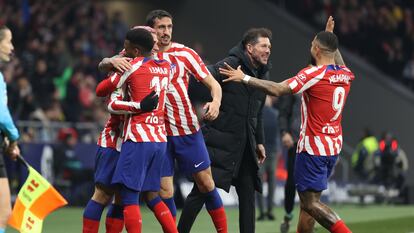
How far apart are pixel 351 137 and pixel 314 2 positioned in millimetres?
4545

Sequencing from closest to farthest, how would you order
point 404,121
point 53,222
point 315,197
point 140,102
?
1. point 140,102
2. point 315,197
3. point 53,222
4. point 404,121

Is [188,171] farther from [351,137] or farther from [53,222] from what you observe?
[351,137]

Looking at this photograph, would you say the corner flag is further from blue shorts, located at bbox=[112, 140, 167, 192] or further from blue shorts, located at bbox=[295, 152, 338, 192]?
blue shorts, located at bbox=[295, 152, 338, 192]

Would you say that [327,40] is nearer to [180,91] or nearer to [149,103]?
[180,91]

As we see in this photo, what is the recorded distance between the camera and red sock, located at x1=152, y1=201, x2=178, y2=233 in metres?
10.9

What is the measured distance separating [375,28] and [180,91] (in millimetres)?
22320

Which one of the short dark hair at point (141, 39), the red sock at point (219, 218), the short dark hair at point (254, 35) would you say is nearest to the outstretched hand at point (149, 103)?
the short dark hair at point (141, 39)

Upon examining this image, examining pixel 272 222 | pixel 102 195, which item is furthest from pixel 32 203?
pixel 272 222

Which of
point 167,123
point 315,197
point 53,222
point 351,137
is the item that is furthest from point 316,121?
point 351,137

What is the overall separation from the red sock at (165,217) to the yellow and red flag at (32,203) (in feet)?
3.89

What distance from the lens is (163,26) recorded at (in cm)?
1155

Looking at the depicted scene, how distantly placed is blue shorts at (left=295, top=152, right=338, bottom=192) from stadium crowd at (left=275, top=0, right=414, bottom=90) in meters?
21.7

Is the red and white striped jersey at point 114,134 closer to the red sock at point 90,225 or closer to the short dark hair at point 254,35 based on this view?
the red sock at point 90,225

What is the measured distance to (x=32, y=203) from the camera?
1166cm
